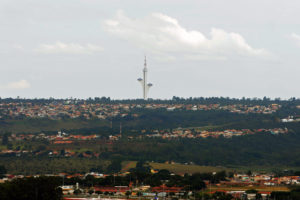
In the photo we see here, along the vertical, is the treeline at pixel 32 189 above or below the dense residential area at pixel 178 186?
above

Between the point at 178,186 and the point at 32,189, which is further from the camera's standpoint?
the point at 178,186

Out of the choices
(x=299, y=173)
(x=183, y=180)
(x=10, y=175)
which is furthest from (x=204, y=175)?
(x=10, y=175)

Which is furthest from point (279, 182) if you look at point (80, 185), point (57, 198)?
point (57, 198)

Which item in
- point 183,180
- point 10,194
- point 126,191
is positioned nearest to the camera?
point 10,194

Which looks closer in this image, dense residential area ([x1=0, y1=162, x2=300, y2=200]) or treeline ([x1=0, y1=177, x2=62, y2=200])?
treeline ([x1=0, y1=177, x2=62, y2=200])

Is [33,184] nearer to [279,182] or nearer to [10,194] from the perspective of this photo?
[10,194]

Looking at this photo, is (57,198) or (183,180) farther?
(183,180)

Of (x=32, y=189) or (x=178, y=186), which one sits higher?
(x=32, y=189)

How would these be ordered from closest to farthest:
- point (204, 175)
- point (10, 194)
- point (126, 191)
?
point (10, 194), point (126, 191), point (204, 175)

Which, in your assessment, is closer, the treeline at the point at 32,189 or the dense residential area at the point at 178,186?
the treeline at the point at 32,189

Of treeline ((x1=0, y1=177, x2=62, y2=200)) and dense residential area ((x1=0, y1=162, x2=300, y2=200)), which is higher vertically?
treeline ((x1=0, y1=177, x2=62, y2=200))
